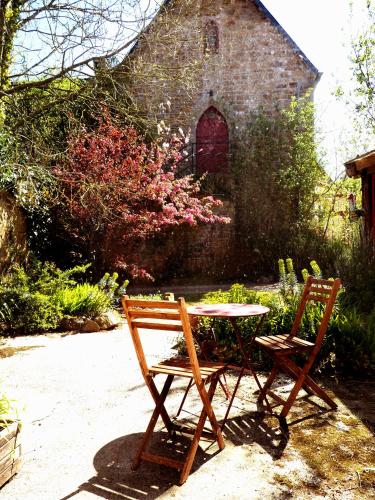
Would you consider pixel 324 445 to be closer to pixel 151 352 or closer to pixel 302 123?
pixel 151 352

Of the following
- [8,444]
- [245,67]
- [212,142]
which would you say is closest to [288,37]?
[245,67]

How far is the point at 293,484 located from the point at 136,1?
236 inches

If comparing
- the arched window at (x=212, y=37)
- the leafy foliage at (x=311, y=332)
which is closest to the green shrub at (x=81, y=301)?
the leafy foliage at (x=311, y=332)

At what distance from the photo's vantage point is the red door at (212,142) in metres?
16.7

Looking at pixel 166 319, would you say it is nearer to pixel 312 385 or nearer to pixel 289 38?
pixel 312 385

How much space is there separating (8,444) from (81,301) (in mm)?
5334

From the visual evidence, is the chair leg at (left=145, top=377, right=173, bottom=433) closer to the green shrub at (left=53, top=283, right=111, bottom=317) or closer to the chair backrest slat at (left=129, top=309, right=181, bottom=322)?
the chair backrest slat at (left=129, top=309, right=181, bottom=322)

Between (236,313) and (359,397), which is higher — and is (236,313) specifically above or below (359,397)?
above

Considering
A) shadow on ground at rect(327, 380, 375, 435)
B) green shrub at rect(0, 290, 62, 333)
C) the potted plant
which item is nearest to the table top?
shadow on ground at rect(327, 380, 375, 435)

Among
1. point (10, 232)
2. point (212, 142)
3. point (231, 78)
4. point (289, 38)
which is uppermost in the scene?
point (289, 38)

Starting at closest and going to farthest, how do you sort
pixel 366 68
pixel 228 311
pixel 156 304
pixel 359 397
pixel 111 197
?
pixel 156 304 → pixel 228 311 → pixel 359 397 → pixel 111 197 → pixel 366 68

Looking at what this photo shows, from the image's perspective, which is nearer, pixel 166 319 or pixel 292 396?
pixel 166 319

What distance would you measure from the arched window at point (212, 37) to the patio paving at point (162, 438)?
1451 cm

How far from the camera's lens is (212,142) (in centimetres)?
1689
